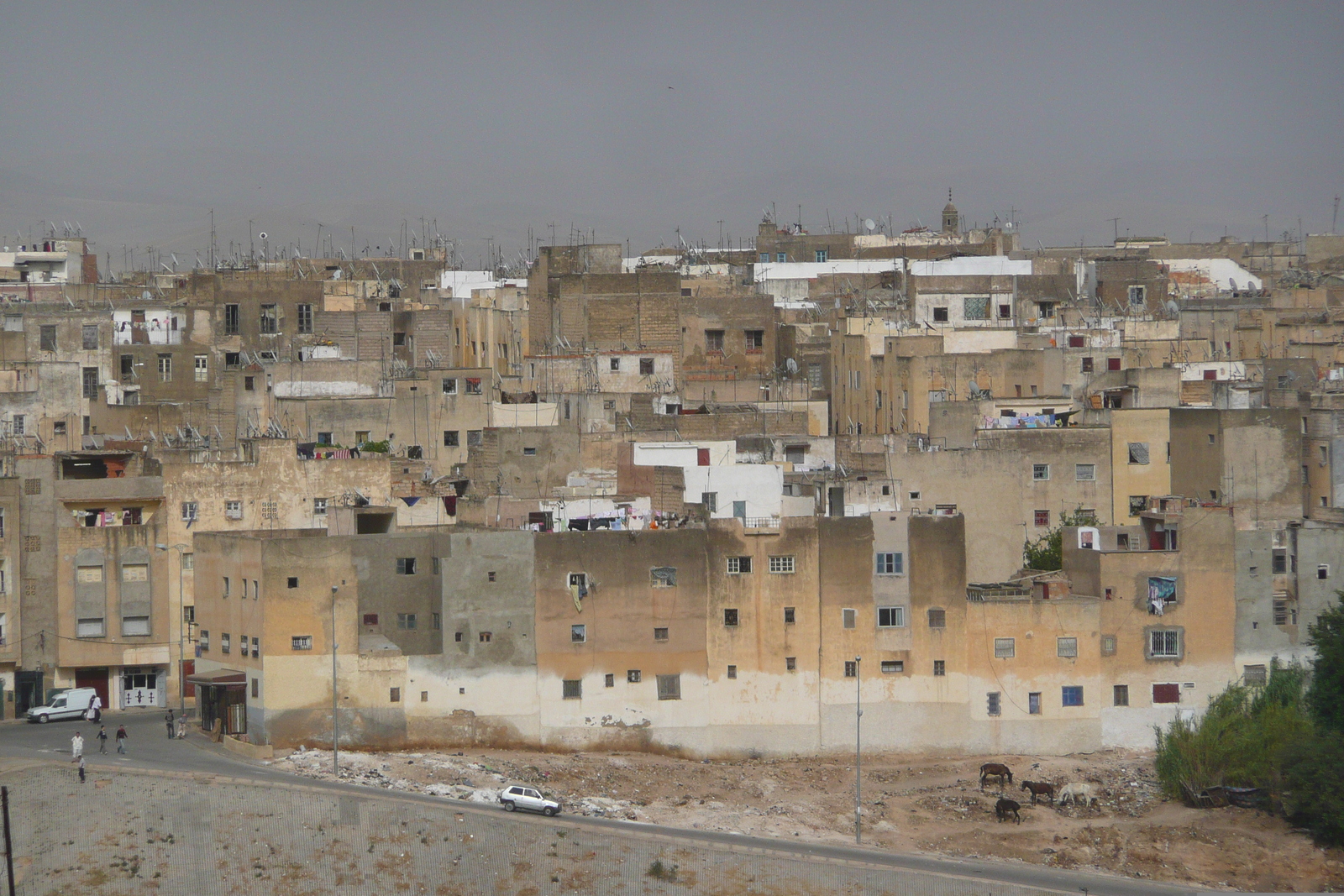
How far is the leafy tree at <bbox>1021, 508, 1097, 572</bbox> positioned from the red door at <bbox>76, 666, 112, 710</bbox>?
27.0m

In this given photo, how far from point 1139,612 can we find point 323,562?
21.8m

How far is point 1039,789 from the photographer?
56.3 m

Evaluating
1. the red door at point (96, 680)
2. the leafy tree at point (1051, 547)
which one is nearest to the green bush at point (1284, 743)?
the leafy tree at point (1051, 547)

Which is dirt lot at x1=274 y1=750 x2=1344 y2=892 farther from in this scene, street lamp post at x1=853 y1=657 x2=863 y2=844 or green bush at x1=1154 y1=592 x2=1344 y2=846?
green bush at x1=1154 y1=592 x2=1344 y2=846

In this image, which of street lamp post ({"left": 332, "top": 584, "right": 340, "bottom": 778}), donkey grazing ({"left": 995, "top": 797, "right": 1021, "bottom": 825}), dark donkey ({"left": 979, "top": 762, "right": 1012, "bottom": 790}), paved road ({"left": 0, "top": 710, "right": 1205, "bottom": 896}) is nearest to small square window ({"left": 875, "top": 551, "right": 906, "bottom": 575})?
dark donkey ({"left": 979, "top": 762, "right": 1012, "bottom": 790})

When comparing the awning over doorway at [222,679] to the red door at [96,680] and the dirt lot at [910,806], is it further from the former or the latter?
the red door at [96,680]

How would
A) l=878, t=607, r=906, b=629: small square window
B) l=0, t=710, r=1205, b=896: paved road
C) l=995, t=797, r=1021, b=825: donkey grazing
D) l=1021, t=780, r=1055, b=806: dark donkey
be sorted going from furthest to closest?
l=878, t=607, r=906, b=629: small square window → l=1021, t=780, r=1055, b=806: dark donkey → l=995, t=797, r=1021, b=825: donkey grazing → l=0, t=710, r=1205, b=896: paved road

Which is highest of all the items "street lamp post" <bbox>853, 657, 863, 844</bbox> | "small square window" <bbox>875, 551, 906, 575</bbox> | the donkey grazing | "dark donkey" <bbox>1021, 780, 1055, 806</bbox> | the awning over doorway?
"small square window" <bbox>875, 551, 906, 575</bbox>

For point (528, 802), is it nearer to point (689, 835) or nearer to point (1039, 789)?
point (689, 835)

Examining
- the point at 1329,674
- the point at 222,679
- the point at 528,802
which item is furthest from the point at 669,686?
the point at 1329,674

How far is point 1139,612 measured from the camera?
59.7 metres

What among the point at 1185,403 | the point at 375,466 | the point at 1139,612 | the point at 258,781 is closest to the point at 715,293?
the point at 1185,403

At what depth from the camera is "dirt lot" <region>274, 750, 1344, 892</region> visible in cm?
5322

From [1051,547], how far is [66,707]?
93.6 feet
